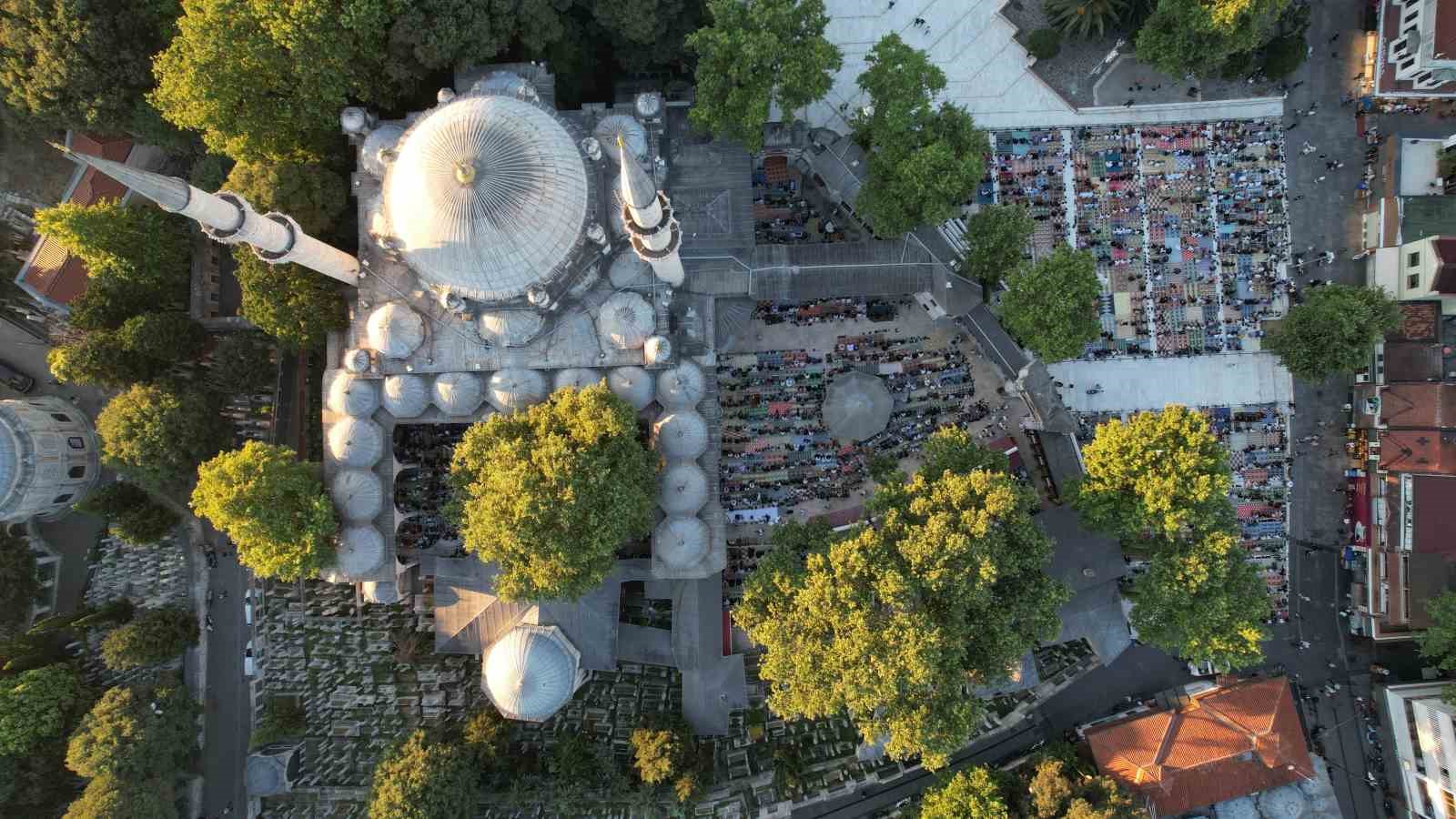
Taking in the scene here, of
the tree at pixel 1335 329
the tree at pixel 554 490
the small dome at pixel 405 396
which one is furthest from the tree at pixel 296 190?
the tree at pixel 1335 329

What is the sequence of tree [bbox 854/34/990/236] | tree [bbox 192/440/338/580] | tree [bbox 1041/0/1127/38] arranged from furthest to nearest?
tree [bbox 1041/0/1127/38], tree [bbox 854/34/990/236], tree [bbox 192/440/338/580]

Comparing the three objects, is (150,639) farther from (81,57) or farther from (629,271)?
(629,271)

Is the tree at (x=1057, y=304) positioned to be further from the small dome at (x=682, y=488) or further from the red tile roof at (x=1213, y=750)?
the red tile roof at (x=1213, y=750)

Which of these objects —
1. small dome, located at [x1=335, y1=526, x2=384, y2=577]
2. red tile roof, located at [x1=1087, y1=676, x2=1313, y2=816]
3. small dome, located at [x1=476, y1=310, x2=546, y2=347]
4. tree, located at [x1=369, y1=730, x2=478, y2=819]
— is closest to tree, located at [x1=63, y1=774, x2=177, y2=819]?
tree, located at [x1=369, y1=730, x2=478, y2=819]

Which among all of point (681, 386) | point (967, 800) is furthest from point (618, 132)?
point (967, 800)

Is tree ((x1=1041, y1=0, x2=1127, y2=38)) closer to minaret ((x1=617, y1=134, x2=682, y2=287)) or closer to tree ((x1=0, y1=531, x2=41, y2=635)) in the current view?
minaret ((x1=617, y1=134, x2=682, y2=287))
